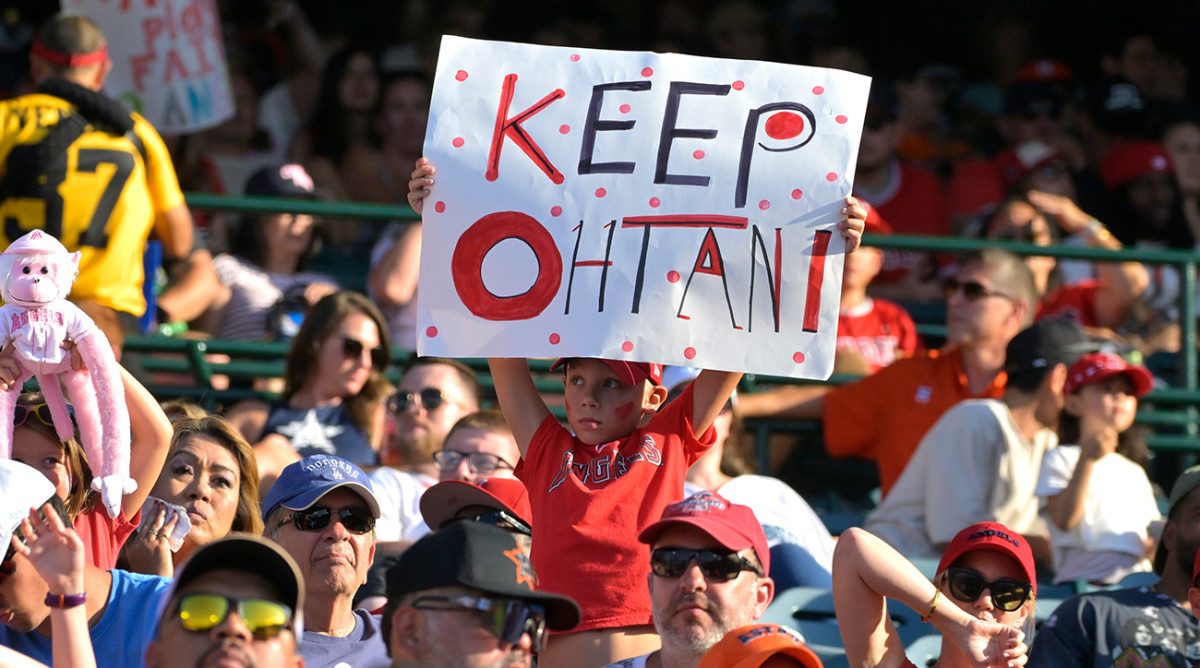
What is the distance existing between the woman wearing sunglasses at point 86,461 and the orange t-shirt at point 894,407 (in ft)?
11.3

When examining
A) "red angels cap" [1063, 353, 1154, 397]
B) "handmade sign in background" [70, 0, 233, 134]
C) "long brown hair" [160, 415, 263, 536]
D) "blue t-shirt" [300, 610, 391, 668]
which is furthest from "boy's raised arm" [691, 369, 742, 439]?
"handmade sign in background" [70, 0, 233, 134]

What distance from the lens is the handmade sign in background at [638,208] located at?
4.15 metres

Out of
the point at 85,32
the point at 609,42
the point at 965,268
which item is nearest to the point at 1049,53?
the point at 609,42

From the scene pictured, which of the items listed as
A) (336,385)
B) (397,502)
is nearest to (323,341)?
(336,385)

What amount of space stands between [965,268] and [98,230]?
10.9ft

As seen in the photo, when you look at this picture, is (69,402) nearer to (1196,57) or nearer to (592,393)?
(592,393)

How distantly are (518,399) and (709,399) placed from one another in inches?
18.8

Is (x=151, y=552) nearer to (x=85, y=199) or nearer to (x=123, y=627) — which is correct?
(x=123, y=627)

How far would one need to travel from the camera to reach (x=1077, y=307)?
7543mm

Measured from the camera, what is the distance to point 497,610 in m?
2.98

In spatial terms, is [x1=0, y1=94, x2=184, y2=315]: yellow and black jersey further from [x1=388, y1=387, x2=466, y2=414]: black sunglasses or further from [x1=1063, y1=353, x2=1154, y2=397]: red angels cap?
[x1=1063, y1=353, x2=1154, y2=397]: red angels cap

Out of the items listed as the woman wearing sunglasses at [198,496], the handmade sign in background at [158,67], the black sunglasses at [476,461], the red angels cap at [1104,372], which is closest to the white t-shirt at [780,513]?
the black sunglasses at [476,461]

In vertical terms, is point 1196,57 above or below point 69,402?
above

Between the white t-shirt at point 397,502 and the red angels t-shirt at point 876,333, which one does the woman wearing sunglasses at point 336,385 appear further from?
the red angels t-shirt at point 876,333
